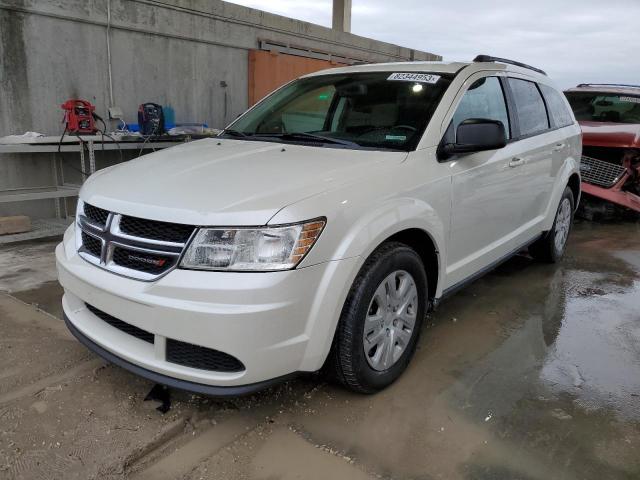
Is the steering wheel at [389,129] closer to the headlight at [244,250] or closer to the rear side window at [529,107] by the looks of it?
the headlight at [244,250]

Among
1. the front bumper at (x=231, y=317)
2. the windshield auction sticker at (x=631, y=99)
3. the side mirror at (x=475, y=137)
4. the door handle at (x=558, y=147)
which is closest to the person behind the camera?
the front bumper at (x=231, y=317)

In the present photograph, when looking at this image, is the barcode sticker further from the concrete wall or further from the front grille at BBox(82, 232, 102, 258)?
the concrete wall

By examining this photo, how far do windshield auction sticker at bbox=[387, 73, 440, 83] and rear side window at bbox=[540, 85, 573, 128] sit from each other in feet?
5.63

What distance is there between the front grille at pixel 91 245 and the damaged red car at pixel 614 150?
621cm

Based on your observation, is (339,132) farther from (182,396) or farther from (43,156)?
(43,156)

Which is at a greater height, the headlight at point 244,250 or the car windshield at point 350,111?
the car windshield at point 350,111

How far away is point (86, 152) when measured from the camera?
20.5 ft

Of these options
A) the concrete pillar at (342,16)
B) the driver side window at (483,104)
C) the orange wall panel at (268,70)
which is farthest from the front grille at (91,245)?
the concrete pillar at (342,16)

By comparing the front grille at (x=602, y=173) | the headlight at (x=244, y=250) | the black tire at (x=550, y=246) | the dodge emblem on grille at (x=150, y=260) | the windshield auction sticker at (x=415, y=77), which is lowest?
the black tire at (x=550, y=246)

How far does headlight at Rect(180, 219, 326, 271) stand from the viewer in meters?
2.05

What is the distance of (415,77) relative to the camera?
3.27 metres

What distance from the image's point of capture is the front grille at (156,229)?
2.11m

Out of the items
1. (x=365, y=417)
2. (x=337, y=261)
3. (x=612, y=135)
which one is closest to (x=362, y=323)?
(x=337, y=261)

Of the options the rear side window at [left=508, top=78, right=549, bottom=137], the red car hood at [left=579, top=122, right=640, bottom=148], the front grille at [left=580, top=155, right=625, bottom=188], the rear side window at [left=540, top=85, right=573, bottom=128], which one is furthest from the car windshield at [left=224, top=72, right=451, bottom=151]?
the red car hood at [left=579, top=122, right=640, bottom=148]
